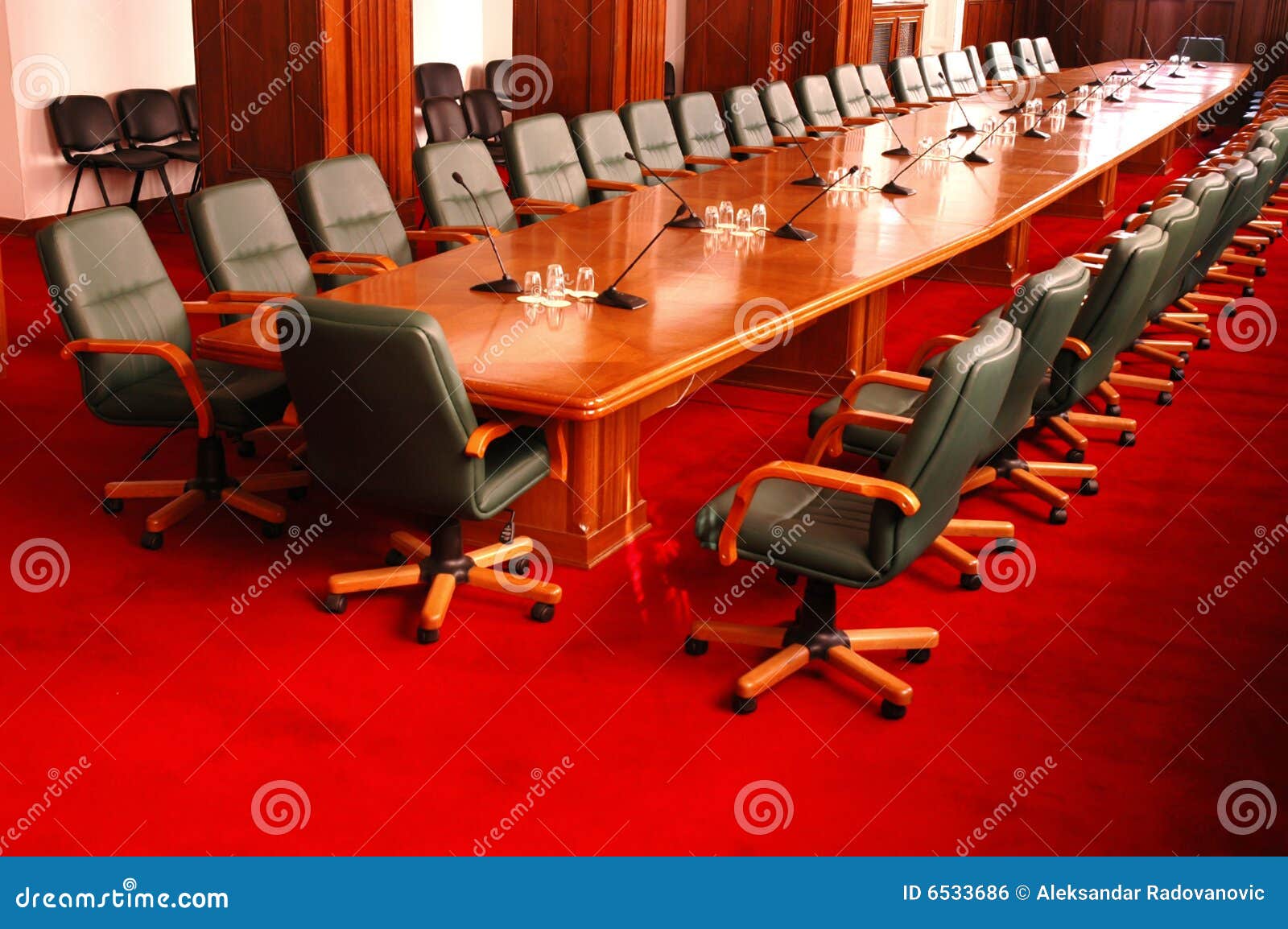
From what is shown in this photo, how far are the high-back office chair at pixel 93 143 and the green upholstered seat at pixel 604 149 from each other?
2.98m

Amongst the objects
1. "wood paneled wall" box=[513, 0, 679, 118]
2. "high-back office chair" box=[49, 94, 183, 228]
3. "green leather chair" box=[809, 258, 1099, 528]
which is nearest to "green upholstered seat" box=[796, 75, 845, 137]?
"wood paneled wall" box=[513, 0, 679, 118]

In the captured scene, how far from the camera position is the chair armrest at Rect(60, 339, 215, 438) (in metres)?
3.76

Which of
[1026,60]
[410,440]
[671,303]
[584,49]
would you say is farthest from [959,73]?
[410,440]

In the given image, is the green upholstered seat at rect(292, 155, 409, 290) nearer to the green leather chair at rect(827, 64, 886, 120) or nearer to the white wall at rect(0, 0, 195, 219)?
the white wall at rect(0, 0, 195, 219)

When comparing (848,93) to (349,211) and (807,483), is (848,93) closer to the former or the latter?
(349,211)

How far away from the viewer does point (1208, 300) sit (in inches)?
274

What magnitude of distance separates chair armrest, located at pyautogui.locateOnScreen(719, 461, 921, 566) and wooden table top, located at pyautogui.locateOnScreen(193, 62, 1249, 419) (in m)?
0.38

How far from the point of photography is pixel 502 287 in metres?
4.02

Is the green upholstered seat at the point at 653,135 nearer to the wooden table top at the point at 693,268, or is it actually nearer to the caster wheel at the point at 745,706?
the wooden table top at the point at 693,268

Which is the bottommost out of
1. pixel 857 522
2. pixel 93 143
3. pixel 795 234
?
pixel 857 522

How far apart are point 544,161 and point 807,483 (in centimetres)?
320

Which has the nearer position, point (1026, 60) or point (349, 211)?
point (349, 211)

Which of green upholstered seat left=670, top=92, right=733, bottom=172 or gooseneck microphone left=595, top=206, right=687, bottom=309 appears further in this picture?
green upholstered seat left=670, top=92, right=733, bottom=172

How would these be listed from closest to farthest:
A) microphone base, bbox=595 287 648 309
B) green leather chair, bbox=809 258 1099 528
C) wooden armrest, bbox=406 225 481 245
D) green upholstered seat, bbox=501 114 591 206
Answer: green leather chair, bbox=809 258 1099 528, microphone base, bbox=595 287 648 309, wooden armrest, bbox=406 225 481 245, green upholstered seat, bbox=501 114 591 206
